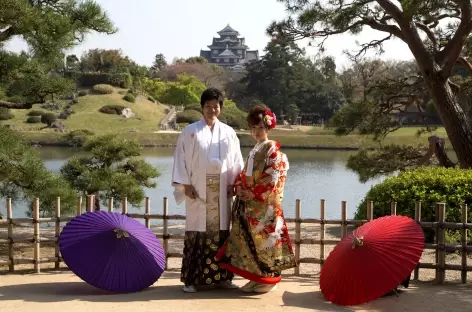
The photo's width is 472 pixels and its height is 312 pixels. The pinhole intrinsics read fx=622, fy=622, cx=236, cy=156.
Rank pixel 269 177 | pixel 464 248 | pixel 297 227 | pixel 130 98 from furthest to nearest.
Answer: pixel 130 98 < pixel 297 227 < pixel 464 248 < pixel 269 177

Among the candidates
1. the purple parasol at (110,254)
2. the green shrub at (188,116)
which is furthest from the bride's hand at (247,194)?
the green shrub at (188,116)

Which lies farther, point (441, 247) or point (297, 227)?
point (297, 227)

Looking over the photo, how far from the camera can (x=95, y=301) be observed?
3.85 meters

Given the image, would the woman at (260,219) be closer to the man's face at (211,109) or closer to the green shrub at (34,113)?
the man's face at (211,109)

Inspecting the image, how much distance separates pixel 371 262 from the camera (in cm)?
378

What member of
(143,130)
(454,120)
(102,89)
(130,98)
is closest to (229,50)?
(102,89)

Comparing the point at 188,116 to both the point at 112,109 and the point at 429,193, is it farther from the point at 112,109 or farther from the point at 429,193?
the point at 429,193

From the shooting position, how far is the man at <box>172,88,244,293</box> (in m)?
4.18

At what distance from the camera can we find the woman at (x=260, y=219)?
13.4ft

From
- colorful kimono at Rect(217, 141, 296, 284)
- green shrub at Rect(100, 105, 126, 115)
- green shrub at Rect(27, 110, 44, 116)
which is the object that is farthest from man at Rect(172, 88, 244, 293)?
green shrub at Rect(100, 105, 126, 115)

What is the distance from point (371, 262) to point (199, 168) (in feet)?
4.21

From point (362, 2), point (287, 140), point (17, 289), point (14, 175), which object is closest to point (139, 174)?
point (14, 175)

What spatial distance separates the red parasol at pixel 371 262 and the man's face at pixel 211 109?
1.21 metres

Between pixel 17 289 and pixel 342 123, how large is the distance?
5.71 metres
